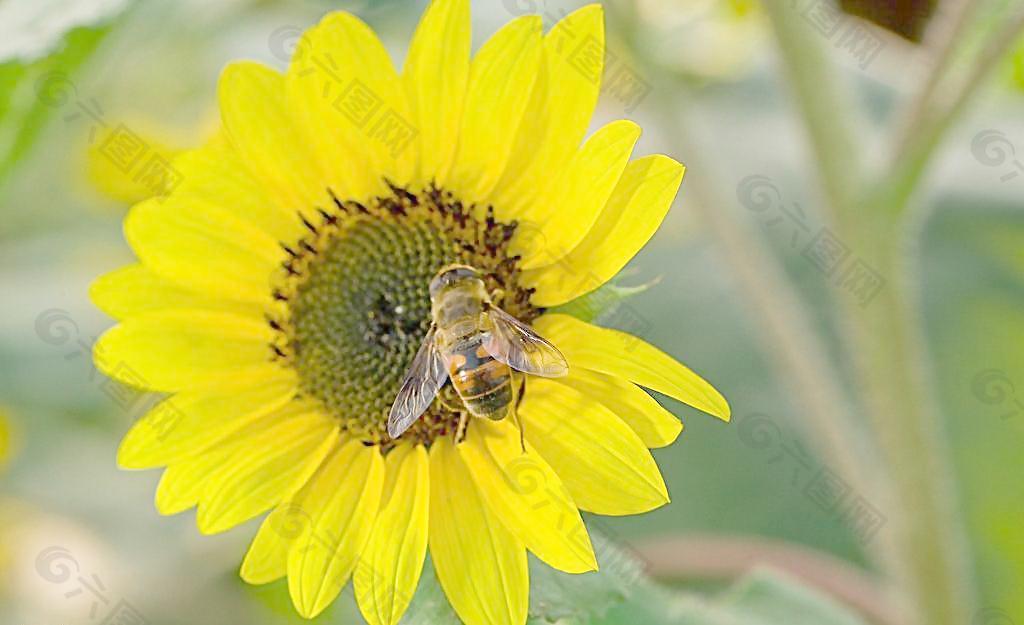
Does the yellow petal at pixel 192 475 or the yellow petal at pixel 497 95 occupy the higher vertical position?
the yellow petal at pixel 497 95

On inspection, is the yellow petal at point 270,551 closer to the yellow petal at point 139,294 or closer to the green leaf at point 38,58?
the yellow petal at point 139,294

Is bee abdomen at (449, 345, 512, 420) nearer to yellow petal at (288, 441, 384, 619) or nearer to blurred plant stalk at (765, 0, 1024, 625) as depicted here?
yellow petal at (288, 441, 384, 619)

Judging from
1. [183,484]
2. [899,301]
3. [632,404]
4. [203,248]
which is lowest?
[183,484]

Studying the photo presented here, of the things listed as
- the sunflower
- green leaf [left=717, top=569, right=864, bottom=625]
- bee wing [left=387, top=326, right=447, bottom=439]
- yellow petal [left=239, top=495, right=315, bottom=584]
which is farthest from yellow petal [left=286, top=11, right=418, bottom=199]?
green leaf [left=717, top=569, right=864, bottom=625]

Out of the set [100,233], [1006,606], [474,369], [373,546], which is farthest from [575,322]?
[100,233]

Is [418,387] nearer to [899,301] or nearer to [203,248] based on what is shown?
[203,248]

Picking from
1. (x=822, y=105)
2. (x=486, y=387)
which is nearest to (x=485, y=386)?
(x=486, y=387)

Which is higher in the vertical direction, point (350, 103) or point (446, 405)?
point (350, 103)

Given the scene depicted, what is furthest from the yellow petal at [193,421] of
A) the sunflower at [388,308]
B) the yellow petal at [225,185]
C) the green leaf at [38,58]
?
the green leaf at [38,58]

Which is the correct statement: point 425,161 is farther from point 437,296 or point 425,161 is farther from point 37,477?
point 37,477
